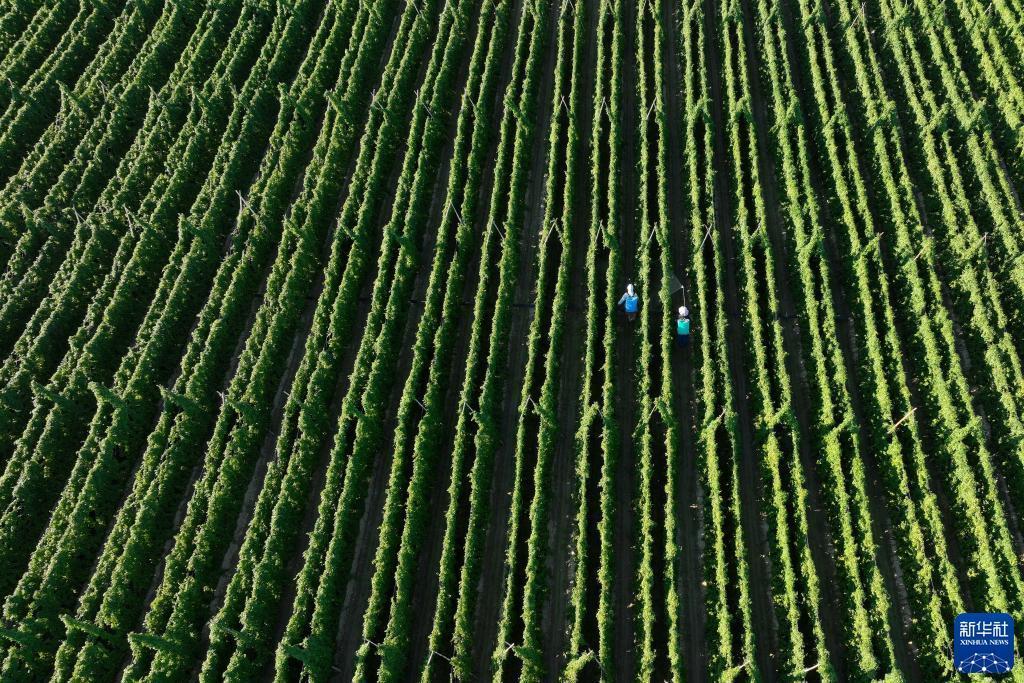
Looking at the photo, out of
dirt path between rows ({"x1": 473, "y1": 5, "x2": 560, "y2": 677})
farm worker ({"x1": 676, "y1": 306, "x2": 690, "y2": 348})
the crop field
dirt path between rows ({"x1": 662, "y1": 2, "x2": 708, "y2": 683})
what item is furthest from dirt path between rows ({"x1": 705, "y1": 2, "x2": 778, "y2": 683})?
dirt path between rows ({"x1": 473, "y1": 5, "x2": 560, "y2": 677})

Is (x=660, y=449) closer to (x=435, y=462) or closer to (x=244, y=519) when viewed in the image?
(x=435, y=462)

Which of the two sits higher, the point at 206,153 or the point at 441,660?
the point at 206,153

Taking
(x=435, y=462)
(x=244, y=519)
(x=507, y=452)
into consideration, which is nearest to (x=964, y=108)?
(x=507, y=452)

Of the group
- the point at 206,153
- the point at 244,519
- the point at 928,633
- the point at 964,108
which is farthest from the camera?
the point at 206,153

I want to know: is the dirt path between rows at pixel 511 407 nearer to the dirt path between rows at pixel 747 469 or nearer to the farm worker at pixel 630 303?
the farm worker at pixel 630 303

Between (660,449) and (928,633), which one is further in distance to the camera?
(660,449)

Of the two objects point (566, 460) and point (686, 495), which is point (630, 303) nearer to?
point (566, 460)

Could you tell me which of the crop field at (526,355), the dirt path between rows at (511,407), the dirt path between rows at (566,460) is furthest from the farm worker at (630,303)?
the dirt path between rows at (511,407)
